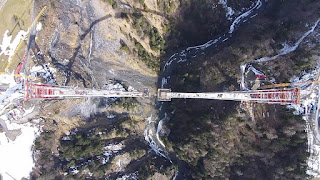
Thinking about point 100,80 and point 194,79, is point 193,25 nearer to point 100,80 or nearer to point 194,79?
point 194,79

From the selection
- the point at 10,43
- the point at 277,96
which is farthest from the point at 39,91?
the point at 277,96

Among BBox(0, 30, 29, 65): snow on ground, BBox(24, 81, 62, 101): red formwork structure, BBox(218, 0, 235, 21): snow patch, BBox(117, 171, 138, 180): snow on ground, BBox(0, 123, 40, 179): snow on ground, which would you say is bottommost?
BBox(117, 171, 138, 180): snow on ground

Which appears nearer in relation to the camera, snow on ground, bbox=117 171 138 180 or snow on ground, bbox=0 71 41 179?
snow on ground, bbox=0 71 41 179

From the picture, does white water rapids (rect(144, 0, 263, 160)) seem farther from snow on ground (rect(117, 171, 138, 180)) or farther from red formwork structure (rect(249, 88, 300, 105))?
red formwork structure (rect(249, 88, 300, 105))

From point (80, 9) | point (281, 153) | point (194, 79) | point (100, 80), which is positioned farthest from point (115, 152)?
point (281, 153)

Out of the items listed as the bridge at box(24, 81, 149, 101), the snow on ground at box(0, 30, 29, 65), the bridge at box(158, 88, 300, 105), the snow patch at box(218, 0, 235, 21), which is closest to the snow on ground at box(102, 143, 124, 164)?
the bridge at box(24, 81, 149, 101)

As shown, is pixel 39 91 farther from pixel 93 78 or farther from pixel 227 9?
pixel 227 9

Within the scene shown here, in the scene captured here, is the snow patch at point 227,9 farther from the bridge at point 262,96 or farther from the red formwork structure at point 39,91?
the red formwork structure at point 39,91

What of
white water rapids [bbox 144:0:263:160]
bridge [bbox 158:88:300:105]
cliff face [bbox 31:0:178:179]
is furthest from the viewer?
white water rapids [bbox 144:0:263:160]
